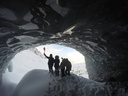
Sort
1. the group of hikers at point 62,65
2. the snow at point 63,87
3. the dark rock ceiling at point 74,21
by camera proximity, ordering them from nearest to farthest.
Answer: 1. the dark rock ceiling at point 74,21
2. the snow at point 63,87
3. the group of hikers at point 62,65

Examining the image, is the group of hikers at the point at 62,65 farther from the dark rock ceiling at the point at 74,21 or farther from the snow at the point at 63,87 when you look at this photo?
the dark rock ceiling at the point at 74,21

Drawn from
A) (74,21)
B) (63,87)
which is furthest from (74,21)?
(63,87)

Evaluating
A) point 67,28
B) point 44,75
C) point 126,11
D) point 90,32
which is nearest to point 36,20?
point 67,28

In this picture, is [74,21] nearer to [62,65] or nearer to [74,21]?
[74,21]

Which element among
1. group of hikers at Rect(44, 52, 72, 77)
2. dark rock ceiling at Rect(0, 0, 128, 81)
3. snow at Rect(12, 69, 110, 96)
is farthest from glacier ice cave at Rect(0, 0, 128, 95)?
group of hikers at Rect(44, 52, 72, 77)

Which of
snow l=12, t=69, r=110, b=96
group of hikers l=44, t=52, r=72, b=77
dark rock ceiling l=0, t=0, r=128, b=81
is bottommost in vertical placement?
snow l=12, t=69, r=110, b=96

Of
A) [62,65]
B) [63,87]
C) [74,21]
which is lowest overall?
[63,87]

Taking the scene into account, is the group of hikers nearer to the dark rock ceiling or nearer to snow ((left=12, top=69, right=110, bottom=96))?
snow ((left=12, top=69, right=110, bottom=96))

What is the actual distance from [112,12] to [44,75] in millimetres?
7746

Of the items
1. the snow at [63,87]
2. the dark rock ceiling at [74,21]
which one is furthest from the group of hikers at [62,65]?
the dark rock ceiling at [74,21]

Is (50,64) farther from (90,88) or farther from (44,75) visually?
(90,88)

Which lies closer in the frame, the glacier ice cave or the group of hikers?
the glacier ice cave

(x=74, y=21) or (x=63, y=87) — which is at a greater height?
(x=74, y=21)

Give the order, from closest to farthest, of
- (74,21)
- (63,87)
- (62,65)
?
(74,21) < (63,87) < (62,65)
